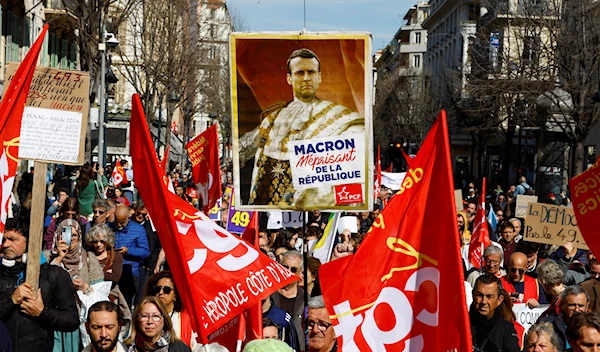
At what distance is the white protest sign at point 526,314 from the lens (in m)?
8.09

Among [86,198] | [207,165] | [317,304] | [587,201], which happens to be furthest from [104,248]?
[86,198]

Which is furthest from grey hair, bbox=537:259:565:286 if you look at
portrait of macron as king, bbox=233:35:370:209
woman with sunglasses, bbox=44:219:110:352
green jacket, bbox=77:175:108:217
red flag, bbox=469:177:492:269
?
green jacket, bbox=77:175:108:217

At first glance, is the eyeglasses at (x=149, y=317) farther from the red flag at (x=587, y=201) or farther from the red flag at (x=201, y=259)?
the red flag at (x=587, y=201)

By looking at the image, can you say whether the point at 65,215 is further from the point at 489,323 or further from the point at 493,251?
the point at 489,323

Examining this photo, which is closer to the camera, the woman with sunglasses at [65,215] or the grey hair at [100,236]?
the grey hair at [100,236]

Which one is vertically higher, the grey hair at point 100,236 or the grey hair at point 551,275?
the grey hair at point 100,236

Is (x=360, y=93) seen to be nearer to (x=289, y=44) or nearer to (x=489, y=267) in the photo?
(x=289, y=44)

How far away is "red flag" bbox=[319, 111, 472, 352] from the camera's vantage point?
17.8 ft

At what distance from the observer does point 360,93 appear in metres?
7.16

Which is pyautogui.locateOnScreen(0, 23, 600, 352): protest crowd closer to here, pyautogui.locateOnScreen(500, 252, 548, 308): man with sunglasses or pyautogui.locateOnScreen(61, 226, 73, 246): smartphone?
pyautogui.locateOnScreen(61, 226, 73, 246): smartphone

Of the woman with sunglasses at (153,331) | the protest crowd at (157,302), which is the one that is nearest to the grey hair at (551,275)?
the protest crowd at (157,302)

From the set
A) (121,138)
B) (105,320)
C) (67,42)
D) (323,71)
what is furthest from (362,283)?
(67,42)

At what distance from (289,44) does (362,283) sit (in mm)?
2010

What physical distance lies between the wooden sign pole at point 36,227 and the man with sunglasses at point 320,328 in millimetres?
1491
